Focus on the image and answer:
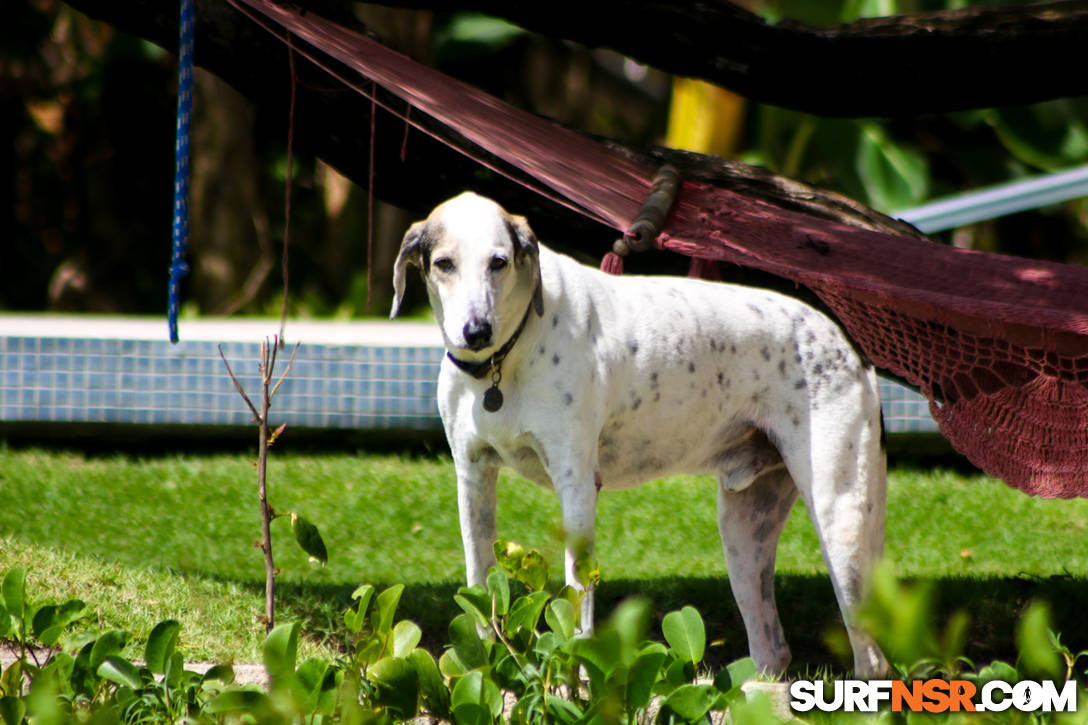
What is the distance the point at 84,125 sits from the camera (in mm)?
10352

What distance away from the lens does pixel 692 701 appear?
2186 millimetres

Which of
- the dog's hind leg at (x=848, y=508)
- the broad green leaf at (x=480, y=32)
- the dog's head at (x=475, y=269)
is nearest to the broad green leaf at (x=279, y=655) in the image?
the dog's head at (x=475, y=269)

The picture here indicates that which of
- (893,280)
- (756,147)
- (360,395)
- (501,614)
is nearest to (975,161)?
(756,147)

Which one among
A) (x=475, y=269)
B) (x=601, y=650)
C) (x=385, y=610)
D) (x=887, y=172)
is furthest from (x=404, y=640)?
(x=887, y=172)

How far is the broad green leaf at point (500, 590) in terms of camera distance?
2309mm

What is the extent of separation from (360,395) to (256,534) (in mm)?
1228

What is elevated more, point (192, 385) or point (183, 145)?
point (183, 145)

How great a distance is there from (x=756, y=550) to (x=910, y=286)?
801 mm

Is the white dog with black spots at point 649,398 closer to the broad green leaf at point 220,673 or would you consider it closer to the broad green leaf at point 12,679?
the broad green leaf at point 220,673

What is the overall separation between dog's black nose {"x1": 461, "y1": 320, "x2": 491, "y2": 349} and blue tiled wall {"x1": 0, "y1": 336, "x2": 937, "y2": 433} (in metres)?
3.07

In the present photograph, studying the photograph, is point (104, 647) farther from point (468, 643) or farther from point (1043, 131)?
point (1043, 131)

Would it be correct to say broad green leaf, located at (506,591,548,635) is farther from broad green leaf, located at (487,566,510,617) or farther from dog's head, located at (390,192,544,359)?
dog's head, located at (390,192,544,359)

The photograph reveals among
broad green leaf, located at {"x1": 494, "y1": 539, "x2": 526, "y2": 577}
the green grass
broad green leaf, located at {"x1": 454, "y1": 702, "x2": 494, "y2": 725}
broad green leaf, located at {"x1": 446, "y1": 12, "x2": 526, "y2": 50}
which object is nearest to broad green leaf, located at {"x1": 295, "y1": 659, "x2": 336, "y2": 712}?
broad green leaf, located at {"x1": 454, "y1": 702, "x2": 494, "y2": 725}

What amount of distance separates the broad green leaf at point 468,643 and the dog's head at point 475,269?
581 millimetres
